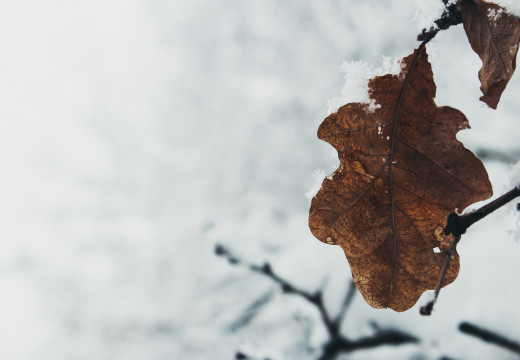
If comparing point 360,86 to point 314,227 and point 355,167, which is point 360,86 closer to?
point 355,167

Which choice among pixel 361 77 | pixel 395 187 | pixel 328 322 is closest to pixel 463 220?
pixel 395 187

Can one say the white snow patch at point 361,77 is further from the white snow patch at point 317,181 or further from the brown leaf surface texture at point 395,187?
the white snow patch at point 317,181

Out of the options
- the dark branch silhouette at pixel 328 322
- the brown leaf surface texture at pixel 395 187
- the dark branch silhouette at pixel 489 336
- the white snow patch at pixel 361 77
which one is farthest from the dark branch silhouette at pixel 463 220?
the dark branch silhouette at pixel 489 336

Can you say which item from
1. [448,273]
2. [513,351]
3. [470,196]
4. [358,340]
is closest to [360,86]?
[470,196]

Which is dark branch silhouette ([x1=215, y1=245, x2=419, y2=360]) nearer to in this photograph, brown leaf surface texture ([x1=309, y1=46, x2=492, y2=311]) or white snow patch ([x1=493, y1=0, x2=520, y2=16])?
brown leaf surface texture ([x1=309, y1=46, x2=492, y2=311])

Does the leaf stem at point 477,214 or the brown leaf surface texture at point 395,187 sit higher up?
the brown leaf surface texture at point 395,187

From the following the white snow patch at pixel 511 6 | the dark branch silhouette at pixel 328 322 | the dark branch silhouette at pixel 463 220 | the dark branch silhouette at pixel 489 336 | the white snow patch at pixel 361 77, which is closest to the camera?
the dark branch silhouette at pixel 463 220
